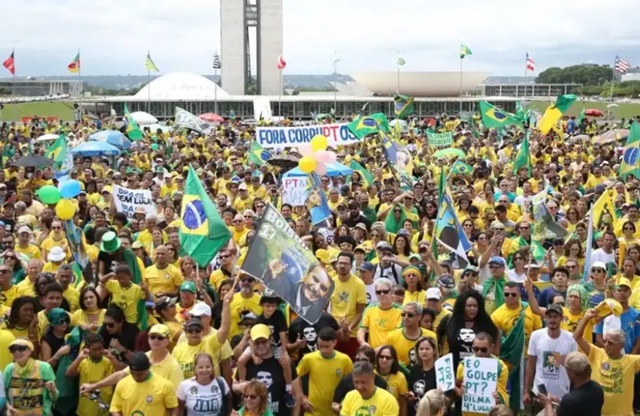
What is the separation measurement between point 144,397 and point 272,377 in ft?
3.61

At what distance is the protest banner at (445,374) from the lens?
6.46m

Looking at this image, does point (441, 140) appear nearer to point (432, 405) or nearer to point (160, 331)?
point (160, 331)

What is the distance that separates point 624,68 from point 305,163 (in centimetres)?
3095

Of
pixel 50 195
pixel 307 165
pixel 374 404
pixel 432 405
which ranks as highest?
pixel 307 165

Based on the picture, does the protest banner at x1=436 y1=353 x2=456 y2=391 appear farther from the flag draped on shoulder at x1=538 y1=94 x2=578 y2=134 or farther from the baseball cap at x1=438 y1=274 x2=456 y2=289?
the flag draped on shoulder at x1=538 y1=94 x2=578 y2=134

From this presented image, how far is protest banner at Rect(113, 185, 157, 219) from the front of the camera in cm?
1312

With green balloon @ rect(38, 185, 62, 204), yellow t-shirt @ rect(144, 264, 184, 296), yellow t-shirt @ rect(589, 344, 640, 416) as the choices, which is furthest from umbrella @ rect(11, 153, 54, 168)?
yellow t-shirt @ rect(589, 344, 640, 416)

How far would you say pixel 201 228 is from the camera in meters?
8.86

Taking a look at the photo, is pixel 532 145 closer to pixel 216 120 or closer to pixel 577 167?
pixel 577 167

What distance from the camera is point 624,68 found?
40062mm

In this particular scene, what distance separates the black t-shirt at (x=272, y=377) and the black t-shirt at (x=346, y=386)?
504 millimetres

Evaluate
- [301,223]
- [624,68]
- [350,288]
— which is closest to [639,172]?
[301,223]

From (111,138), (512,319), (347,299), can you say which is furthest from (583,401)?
(111,138)

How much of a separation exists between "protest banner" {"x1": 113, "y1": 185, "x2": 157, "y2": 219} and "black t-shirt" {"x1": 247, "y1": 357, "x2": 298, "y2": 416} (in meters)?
6.63
